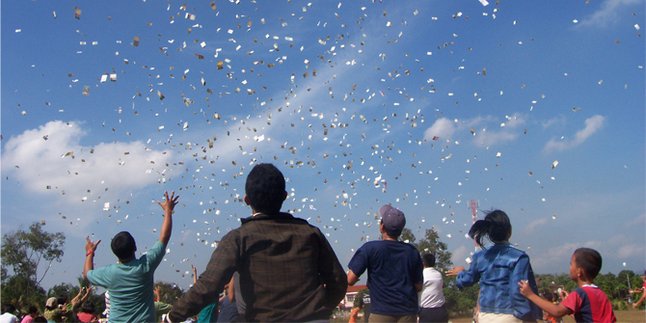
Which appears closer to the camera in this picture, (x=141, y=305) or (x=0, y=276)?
(x=141, y=305)

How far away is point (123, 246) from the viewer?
5.34m

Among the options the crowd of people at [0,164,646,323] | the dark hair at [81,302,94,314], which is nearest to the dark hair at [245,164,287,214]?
the crowd of people at [0,164,646,323]

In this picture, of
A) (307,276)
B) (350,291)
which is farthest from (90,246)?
(350,291)

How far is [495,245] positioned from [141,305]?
3477 mm

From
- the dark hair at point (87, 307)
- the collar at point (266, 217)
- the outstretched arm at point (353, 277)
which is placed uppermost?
the collar at point (266, 217)

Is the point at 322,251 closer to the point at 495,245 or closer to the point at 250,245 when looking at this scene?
the point at 250,245

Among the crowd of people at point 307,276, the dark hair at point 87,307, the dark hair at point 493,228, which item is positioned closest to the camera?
the crowd of people at point 307,276

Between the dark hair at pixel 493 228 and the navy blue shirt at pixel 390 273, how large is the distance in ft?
2.33

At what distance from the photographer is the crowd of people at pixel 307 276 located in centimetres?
353

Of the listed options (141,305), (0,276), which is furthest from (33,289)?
(141,305)

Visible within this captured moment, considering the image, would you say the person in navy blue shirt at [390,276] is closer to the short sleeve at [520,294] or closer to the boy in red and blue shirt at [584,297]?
the short sleeve at [520,294]

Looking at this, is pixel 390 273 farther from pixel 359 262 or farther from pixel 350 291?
pixel 350 291

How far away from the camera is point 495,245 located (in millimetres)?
6156

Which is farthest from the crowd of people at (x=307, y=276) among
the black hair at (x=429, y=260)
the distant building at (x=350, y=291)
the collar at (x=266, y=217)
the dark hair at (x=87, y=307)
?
the dark hair at (x=87, y=307)
